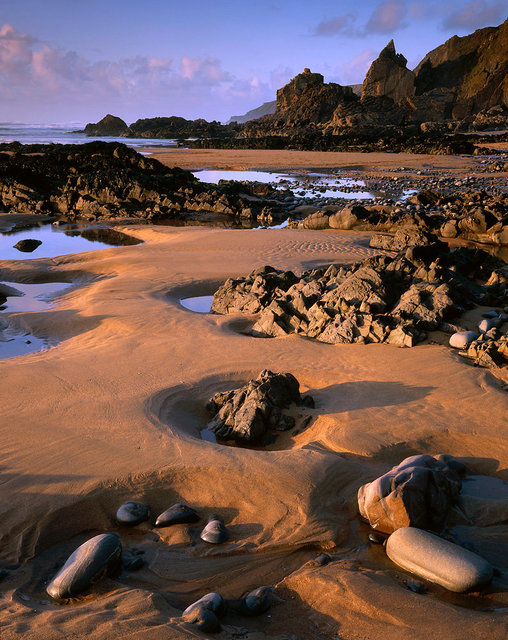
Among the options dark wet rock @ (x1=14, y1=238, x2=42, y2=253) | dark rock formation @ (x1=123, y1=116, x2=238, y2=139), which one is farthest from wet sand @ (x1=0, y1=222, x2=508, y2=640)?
dark rock formation @ (x1=123, y1=116, x2=238, y2=139)

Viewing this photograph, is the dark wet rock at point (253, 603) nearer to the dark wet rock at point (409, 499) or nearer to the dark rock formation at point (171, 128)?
the dark wet rock at point (409, 499)

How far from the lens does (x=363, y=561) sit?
11.3 feet

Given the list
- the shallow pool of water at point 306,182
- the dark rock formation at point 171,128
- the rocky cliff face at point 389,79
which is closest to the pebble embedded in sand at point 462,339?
the shallow pool of water at point 306,182

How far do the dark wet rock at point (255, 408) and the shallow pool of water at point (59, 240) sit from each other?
1264 cm

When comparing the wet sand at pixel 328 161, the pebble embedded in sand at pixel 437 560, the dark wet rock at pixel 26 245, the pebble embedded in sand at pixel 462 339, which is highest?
the wet sand at pixel 328 161

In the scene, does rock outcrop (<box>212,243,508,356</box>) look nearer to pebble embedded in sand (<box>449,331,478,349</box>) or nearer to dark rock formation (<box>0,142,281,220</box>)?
pebble embedded in sand (<box>449,331,478,349</box>)

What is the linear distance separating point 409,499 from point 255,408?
6.75ft

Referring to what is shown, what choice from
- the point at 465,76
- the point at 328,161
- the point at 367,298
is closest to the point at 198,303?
the point at 367,298

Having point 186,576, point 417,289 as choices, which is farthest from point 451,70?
point 186,576

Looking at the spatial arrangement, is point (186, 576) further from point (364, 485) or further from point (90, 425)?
point (90, 425)

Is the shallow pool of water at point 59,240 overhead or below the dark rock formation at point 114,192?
below

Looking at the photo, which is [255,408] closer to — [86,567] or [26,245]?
[86,567]

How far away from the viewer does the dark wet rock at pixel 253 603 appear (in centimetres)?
294

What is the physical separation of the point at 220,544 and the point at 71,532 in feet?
4.08
